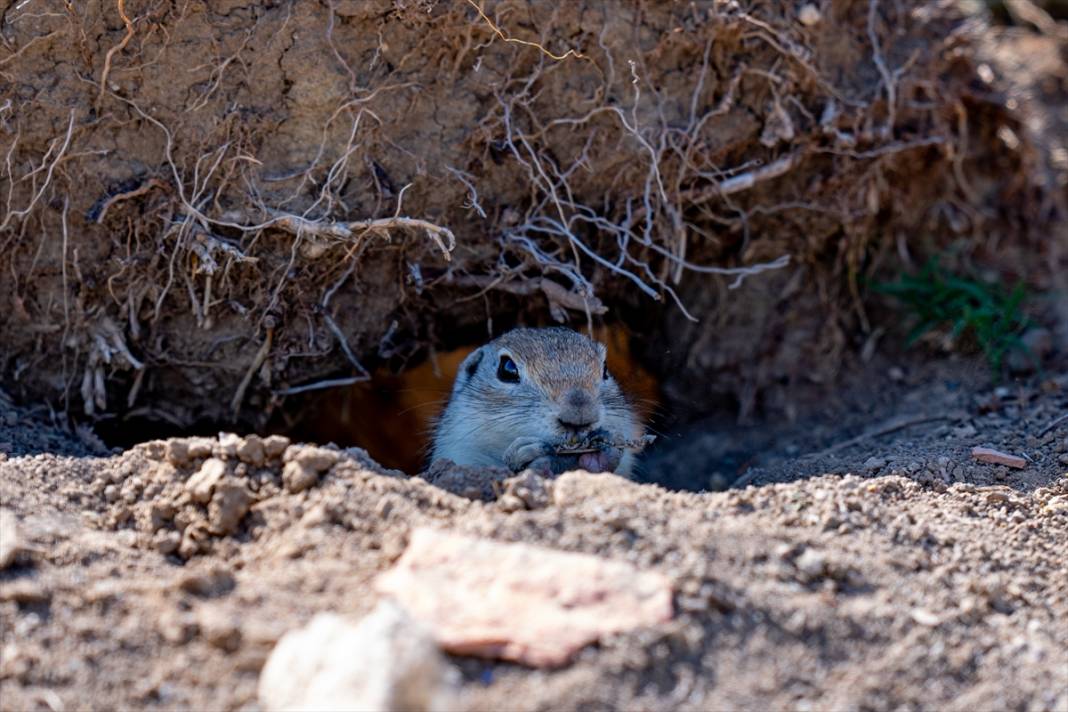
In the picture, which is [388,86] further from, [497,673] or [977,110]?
[977,110]

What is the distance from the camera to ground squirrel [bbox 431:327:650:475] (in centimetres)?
530

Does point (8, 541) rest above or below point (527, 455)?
above

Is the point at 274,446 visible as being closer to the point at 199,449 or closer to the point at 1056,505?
the point at 199,449

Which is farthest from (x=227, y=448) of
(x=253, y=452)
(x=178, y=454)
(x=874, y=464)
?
(x=874, y=464)

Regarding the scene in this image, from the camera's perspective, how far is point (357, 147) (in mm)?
5352

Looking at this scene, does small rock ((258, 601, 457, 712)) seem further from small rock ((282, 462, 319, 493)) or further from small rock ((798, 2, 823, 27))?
small rock ((798, 2, 823, 27))

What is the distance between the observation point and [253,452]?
396 centimetres

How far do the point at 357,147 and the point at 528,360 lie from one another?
4.86 ft

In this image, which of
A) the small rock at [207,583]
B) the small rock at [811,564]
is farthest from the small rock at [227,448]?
the small rock at [811,564]

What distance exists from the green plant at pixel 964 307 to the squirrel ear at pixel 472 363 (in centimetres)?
257

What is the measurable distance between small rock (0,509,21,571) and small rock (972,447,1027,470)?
4.10m

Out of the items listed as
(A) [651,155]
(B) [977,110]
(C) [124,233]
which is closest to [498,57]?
(A) [651,155]

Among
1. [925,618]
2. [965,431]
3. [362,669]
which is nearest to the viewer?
[362,669]

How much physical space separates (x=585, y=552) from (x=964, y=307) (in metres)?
3.89
